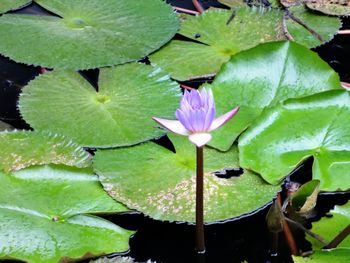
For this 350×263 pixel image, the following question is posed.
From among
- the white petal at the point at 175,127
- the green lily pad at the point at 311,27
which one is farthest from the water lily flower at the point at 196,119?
the green lily pad at the point at 311,27

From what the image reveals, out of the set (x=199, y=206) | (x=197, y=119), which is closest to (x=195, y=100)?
(x=197, y=119)

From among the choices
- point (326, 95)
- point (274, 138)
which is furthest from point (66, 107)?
point (326, 95)

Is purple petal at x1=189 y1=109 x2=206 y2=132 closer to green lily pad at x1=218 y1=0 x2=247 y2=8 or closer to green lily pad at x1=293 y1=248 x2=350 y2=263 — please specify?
green lily pad at x1=293 y1=248 x2=350 y2=263

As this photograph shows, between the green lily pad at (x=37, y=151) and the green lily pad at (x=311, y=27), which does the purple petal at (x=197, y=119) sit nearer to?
the green lily pad at (x=37, y=151)

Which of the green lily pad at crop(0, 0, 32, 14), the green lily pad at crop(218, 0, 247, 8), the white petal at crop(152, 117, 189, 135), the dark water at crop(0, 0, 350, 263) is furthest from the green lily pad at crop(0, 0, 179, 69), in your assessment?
the white petal at crop(152, 117, 189, 135)

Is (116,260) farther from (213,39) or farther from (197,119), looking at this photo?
(213,39)

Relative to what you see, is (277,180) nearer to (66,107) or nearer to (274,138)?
(274,138)
